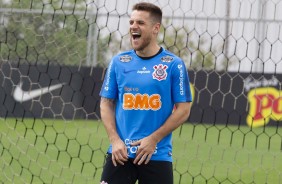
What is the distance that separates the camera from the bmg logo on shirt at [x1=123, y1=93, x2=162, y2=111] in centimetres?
448

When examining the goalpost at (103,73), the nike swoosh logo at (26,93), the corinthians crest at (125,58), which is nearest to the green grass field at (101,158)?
the goalpost at (103,73)

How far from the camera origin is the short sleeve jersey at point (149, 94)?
4.48 m

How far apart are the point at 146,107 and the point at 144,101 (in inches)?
1.5

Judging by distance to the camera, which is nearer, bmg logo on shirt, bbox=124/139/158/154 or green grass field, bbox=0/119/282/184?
bmg logo on shirt, bbox=124/139/158/154

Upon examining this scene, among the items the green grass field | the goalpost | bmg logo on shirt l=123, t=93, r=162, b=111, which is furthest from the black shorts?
the goalpost

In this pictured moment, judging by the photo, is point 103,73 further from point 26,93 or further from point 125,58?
point 125,58

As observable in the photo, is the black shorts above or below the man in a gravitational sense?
below

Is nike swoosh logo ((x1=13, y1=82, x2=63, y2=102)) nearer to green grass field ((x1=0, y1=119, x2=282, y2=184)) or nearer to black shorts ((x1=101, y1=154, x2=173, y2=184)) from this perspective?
green grass field ((x1=0, y1=119, x2=282, y2=184))

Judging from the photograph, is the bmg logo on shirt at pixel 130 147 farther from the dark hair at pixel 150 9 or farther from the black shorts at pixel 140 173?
the dark hair at pixel 150 9

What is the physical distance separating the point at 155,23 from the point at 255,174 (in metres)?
4.03

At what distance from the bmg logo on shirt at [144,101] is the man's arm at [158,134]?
0.37ft

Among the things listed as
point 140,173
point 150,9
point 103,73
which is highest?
point 150,9

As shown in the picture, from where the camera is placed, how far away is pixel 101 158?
9.08m

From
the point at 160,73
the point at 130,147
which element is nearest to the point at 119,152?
the point at 130,147
